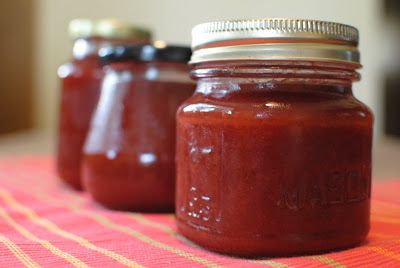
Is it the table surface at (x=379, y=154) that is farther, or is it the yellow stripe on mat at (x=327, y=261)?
the table surface at (x=379, y=154)

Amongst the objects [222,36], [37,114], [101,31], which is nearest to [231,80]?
[222,36]

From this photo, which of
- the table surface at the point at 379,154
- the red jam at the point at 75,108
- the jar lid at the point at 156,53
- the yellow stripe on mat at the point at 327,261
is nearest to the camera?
the yellow stripe on mat at the point at 327,261

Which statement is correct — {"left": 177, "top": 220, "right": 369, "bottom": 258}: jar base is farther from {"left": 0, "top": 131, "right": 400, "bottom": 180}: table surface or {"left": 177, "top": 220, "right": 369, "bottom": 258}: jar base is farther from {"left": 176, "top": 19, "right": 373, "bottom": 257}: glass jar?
{"left": 0, "top": 131, "right": 400, "bottom": 180}: table surface

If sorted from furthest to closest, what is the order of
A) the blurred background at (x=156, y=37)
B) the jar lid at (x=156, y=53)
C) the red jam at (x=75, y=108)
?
the blurred background at (x=156, y=37), the red jam at (x=75, y=108), the jar lid at (x=156, y=53)

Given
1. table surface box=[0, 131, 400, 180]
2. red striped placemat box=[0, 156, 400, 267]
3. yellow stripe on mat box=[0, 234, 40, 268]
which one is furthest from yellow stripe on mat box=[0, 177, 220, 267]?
table surface box=[0, 131, 400, 180]

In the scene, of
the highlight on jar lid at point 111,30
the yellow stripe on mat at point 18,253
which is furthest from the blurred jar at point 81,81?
the yellow stripe on mat at point 18,253

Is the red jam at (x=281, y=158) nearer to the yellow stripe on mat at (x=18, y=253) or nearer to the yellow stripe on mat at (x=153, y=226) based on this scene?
the yellow stripe on mat at (x=153, y=226)
